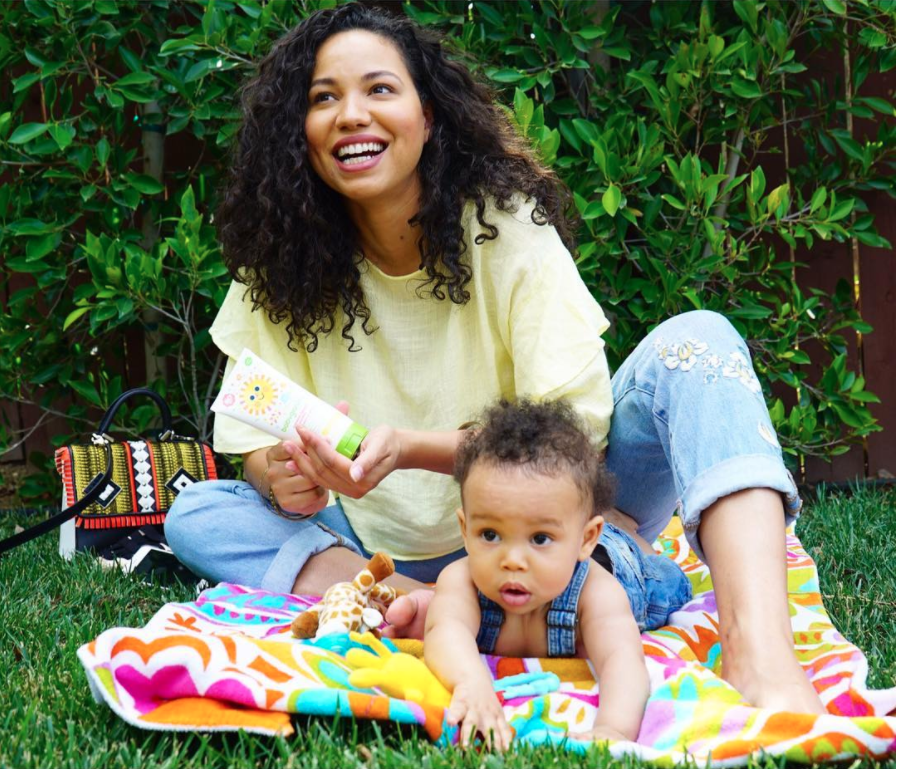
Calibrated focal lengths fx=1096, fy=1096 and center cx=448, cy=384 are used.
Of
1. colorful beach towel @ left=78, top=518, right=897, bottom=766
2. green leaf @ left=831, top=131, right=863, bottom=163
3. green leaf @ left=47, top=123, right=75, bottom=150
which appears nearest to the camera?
colorful beach towel @ left=78, top=518, right=897, bottom=766

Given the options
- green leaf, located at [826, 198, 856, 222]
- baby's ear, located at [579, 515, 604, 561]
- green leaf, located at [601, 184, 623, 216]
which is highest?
green leaf, located at [601, 184, 623, 216]

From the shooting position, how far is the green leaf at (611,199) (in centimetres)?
320

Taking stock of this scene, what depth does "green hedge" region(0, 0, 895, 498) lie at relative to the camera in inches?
131

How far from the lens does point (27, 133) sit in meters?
3.35

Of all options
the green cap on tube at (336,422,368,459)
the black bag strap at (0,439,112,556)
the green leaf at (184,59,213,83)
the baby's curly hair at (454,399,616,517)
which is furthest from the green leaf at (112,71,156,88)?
the baby's curly hair at (454,399,616,517)

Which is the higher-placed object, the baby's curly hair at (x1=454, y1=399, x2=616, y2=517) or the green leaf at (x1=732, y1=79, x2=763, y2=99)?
the green leaf at (x1=732, y1=79, x2=763, y2=99)

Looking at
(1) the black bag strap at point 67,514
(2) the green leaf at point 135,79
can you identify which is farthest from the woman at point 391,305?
(2) the green leaf at point 135,79

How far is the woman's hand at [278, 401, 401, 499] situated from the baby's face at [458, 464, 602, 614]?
0.24m

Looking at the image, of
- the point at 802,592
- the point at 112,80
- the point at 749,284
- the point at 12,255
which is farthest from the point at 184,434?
the point at 802,592

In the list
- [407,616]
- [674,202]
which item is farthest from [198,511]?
[674,202]

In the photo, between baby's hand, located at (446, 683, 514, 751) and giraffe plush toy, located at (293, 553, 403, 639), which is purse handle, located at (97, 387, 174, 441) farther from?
baby's hand, located at (446, 683, 514, 751)

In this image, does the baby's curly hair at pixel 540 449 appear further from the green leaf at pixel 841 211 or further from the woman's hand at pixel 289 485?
the green leaf at pixel 841 211

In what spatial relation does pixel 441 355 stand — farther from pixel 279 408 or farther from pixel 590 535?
pixel 590 535

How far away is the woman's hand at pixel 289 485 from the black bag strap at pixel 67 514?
80cm
